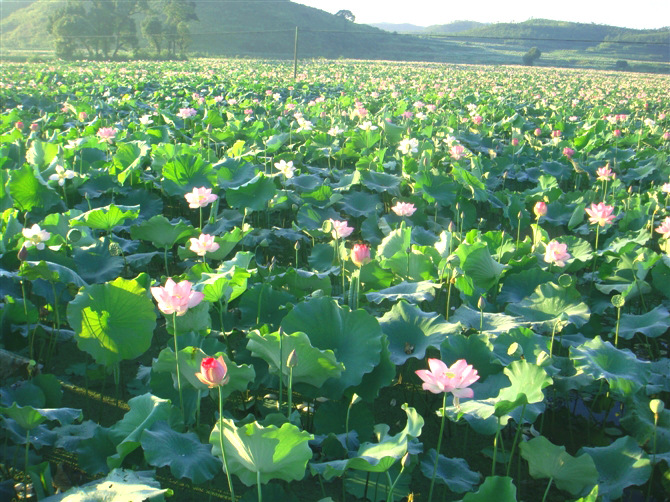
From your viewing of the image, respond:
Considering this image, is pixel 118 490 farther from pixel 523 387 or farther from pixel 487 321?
pixel 487 321

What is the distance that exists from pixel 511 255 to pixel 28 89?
8220 millimetres

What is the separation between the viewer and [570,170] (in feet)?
14.2

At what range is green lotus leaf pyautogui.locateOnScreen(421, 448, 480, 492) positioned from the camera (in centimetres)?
127

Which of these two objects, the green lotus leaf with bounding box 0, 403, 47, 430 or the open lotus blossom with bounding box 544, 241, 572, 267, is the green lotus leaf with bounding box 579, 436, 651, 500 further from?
the green lotus leaf with bounding box 0, 403, 47, 430

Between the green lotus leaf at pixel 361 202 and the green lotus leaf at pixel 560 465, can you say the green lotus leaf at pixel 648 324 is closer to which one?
the green lotus leaf at pixel 560 465

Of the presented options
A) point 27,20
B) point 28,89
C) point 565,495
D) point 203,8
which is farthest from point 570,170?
point 27,20

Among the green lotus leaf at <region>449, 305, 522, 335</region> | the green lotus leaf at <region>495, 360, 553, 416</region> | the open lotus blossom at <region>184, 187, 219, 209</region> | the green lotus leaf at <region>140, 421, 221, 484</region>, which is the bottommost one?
the green lotus leaf at <region>140, 421, 221, 484</region>

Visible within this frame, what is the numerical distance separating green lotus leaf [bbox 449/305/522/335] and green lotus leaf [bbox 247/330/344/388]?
1.80 ft

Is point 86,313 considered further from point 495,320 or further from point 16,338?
point 495,320

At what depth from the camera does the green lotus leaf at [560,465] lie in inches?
47.9

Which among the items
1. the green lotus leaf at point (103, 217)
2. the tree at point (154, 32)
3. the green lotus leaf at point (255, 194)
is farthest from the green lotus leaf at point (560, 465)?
the tree at point (154, 32)

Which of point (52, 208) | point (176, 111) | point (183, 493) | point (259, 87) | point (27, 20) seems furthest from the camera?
point (27, 20)

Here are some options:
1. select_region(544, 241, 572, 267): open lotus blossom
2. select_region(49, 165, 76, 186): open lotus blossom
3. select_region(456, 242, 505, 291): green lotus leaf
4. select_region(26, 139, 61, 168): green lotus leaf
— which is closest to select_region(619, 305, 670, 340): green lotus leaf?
select_region(544, 241, 572, 267): open lotus blossom

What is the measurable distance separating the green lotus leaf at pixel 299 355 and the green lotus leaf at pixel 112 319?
0.33 metres
